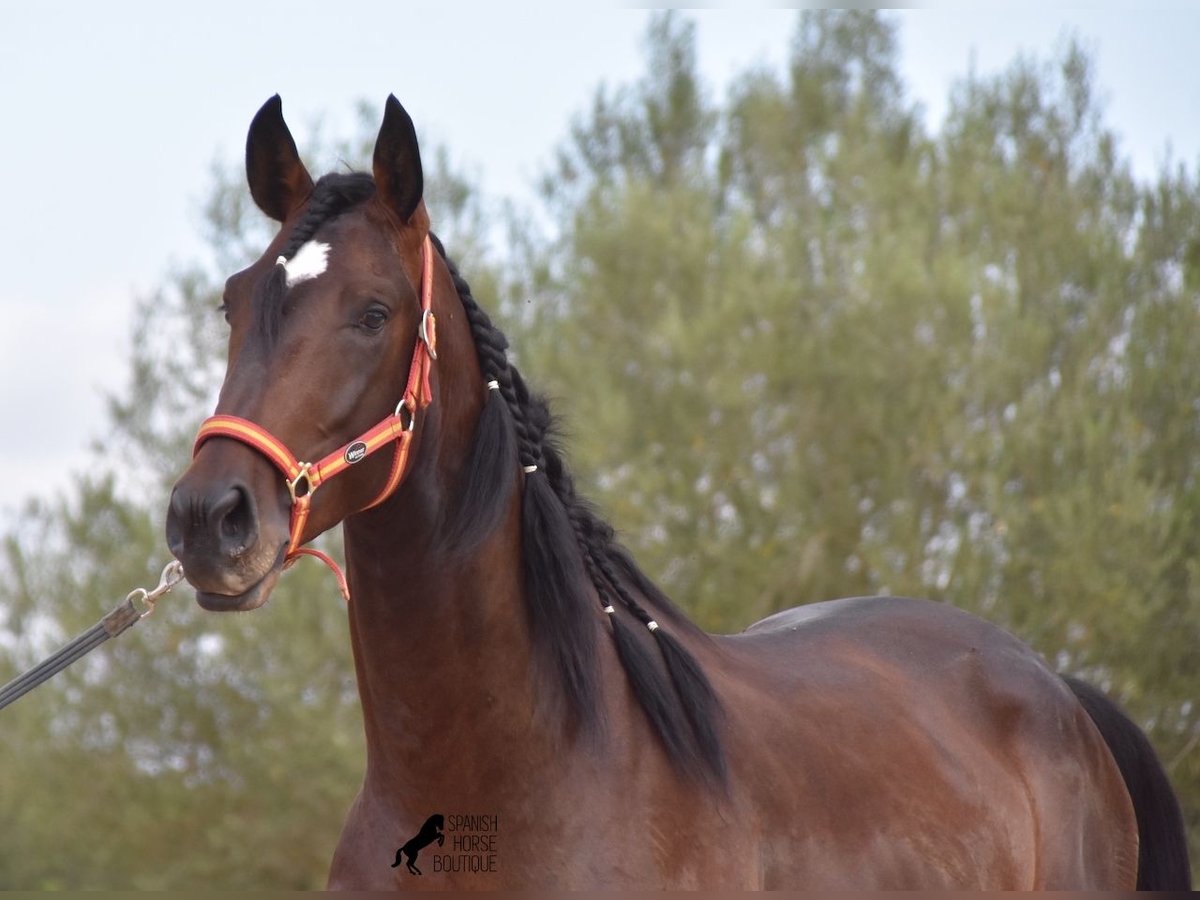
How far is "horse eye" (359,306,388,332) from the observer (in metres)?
3.10

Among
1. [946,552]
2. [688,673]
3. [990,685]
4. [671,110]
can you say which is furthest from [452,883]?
[671,110]

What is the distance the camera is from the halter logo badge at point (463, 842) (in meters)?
3.09

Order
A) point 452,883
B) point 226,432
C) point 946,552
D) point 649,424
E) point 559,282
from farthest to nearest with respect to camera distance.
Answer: point 559,282 < point 649,424 < point 946,552 < point 452,883 < point 226,432

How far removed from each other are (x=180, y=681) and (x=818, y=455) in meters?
8.81

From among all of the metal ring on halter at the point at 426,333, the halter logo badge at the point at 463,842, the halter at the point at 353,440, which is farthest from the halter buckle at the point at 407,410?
the halter logo badge at the point at 463,842

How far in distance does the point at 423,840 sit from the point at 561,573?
2.24 feet

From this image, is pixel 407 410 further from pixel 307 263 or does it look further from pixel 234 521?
pixel 234 521

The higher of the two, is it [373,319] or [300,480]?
[373,319]

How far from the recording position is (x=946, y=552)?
14820 millimetres

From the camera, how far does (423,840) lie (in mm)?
3156

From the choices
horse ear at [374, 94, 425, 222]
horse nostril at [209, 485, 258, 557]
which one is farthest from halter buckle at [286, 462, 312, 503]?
horse ear at [374, 94, 425, 222]

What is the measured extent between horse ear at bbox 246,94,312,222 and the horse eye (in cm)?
49

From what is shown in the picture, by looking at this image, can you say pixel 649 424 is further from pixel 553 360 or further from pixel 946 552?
pixel 946 552

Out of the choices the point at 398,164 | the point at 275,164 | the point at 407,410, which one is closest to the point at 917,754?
the point at 407,410
